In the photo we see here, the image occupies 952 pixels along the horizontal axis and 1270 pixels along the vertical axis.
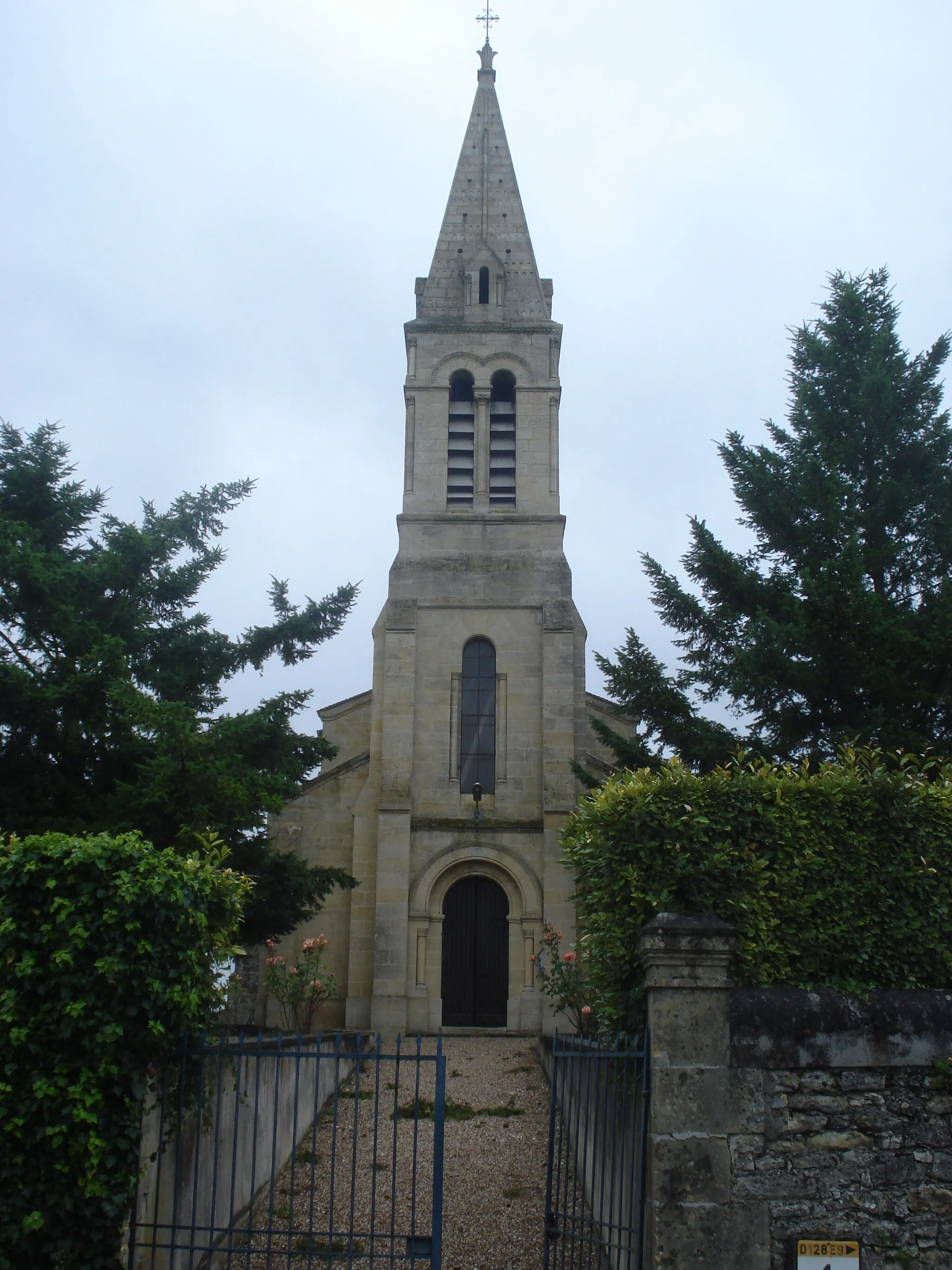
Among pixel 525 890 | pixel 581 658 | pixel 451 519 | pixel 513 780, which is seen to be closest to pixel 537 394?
pixel 451 519

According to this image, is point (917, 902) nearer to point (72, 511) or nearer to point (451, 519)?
point (72, 511)

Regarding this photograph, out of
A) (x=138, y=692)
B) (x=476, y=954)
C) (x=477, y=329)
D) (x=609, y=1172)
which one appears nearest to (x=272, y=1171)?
(x=609, y=1172)

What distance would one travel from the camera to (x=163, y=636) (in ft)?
55.7

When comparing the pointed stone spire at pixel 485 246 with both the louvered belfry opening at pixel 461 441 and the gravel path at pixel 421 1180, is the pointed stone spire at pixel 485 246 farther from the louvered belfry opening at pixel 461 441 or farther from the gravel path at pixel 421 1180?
the gravel path at pixel 421 1180

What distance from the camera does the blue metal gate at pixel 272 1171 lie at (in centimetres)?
→ 699

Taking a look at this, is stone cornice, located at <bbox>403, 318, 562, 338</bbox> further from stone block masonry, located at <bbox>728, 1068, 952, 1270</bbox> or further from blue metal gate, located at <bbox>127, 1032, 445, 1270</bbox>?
stone block masonry, located at <bbox>728, 1068, 952, 1270</bbox>

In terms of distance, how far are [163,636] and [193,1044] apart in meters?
10.4

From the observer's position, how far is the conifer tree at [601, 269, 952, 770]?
13.7 m

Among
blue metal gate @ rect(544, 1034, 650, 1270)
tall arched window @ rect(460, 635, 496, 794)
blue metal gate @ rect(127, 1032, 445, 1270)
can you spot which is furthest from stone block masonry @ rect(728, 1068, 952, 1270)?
tall arched window @ rect(460, 635, 496, 794)

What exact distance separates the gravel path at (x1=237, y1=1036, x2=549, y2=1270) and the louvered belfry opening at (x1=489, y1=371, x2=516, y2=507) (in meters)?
12.6

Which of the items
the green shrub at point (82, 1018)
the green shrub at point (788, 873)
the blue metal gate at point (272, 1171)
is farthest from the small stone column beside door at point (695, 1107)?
the green shrub at point (82, 1018)

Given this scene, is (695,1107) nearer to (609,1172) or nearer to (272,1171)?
(609,1172)

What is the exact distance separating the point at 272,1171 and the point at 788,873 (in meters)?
4.09

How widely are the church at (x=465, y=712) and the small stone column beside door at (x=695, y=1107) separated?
13.5 m
